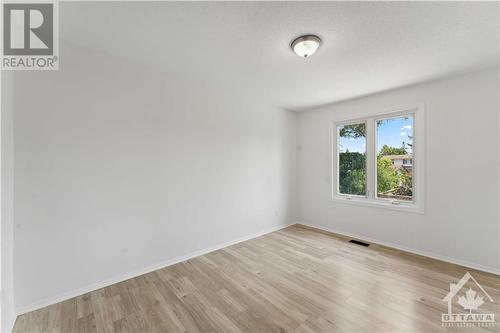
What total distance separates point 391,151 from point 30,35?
4917mm

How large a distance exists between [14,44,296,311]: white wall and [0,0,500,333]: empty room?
18 mm

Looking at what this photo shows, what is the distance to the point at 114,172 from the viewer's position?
2.42 meters

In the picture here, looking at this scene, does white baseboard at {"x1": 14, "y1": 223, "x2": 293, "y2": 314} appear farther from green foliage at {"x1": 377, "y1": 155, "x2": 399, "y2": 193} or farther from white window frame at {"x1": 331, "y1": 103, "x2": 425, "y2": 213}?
green foliage at {"x1": 377, "y1": 155, "x2": 399, "y2": 193}

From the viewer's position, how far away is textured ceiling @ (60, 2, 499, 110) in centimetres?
168

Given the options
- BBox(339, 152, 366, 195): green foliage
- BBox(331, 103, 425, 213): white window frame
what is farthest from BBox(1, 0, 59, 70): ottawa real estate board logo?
BBox(339, 152, 366, 195): green foliage

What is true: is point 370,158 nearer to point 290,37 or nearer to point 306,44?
point 306,44

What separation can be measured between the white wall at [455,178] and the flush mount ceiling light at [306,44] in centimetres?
220

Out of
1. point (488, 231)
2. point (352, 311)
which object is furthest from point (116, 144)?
point (488, 231)

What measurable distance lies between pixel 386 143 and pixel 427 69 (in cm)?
130

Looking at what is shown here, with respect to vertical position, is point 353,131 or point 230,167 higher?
point 353,131

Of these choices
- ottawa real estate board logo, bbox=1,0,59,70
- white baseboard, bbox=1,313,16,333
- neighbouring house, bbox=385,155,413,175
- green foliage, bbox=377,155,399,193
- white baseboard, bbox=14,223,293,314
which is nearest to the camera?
white baseboard, bbox=1,313,16,333

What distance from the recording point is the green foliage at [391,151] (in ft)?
11.3

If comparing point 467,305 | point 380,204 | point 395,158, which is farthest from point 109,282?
point 395,158

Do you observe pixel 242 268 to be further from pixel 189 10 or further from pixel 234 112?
pixel 189 10
